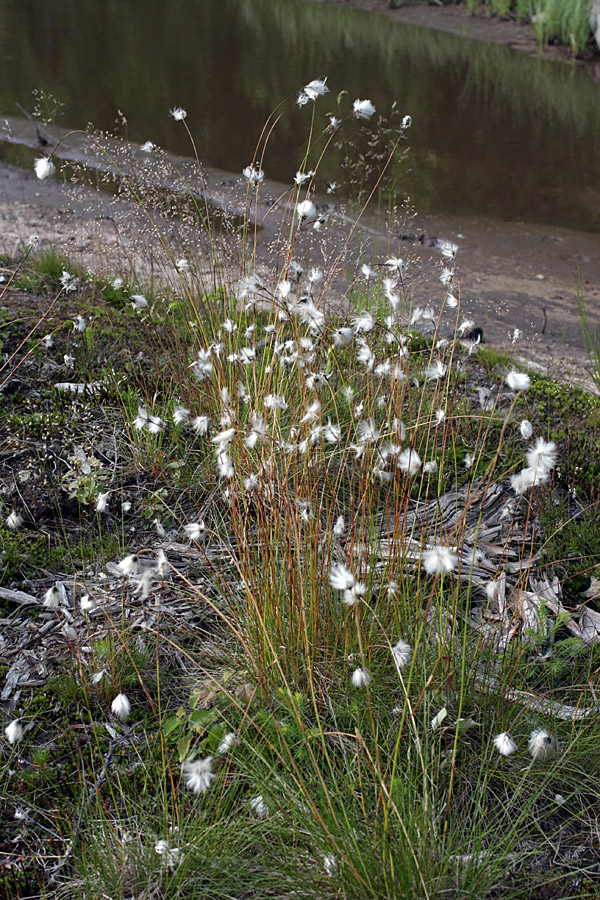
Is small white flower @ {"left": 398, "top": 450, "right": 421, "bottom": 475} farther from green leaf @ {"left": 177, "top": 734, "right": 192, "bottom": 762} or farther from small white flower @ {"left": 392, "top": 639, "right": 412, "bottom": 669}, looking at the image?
green leaf @ {"left": 177, "top": 734, "right": 192, "bottom": 762}

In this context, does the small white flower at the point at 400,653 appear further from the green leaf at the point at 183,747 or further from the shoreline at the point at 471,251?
the shoreline at the point at 471,251

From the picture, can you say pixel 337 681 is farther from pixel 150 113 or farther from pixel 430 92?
pixel 430 92

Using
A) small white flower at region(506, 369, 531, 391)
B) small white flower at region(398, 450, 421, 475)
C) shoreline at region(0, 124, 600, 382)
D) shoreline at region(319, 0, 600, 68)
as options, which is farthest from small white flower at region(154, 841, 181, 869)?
shoreline at region(319, 0, 600, 68)

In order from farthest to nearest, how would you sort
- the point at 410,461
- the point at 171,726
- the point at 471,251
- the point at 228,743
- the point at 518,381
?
the point at 471,251 → the point at 171,726 → the point at 410,461 → the point at 518,381 → the point at 228,743

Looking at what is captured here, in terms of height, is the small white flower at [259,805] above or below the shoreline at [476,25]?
below

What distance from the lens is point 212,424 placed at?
325cm

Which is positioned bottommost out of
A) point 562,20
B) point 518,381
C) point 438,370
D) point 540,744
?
point 540,744

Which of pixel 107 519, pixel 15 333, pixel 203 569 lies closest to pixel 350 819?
pixel 203 569

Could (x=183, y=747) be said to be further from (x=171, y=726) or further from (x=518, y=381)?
(x=518, y=381)

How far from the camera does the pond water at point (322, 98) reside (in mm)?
8500

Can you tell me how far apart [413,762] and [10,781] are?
1.06 metres

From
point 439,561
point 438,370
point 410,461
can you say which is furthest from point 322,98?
point 439,561

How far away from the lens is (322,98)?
10656mm

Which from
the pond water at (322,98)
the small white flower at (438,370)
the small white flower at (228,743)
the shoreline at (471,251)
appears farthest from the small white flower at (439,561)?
the pond water at (322,98)
